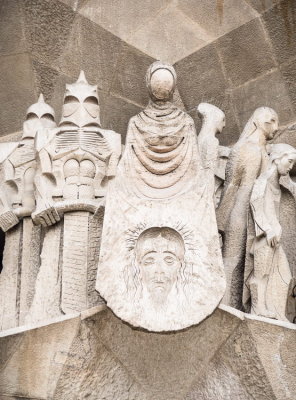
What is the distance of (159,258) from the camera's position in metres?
7.80

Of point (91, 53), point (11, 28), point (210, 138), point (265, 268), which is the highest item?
point (11, 28)

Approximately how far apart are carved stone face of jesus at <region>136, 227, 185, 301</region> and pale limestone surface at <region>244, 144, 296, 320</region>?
2.15ft

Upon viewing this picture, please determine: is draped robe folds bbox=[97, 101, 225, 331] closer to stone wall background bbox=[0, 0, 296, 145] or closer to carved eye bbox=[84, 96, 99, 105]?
carved eye bbox=[84, 96, 99, 105]

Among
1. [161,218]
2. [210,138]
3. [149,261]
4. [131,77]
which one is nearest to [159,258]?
Answer: [149,261]

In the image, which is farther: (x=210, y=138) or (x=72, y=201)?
(x=210, y=138)

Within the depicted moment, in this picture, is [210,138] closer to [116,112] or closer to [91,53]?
[116,112]

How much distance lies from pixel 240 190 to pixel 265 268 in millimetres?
611

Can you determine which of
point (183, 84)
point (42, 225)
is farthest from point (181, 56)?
point (42, 225)

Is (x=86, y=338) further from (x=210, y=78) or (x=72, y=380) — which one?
(x=210, y=78)

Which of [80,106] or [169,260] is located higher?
[80,106]

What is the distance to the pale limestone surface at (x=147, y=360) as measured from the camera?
25.7ft

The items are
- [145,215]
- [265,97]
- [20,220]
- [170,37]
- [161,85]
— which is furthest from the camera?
[170,37]

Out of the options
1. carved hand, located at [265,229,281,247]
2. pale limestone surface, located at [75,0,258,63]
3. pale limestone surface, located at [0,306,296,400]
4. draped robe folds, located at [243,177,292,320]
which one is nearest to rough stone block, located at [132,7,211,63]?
pale limestone surface, located at [75,0,258,63]

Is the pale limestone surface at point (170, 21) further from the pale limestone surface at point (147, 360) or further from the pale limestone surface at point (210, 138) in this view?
the pale limestone surface at point (147, 360)
